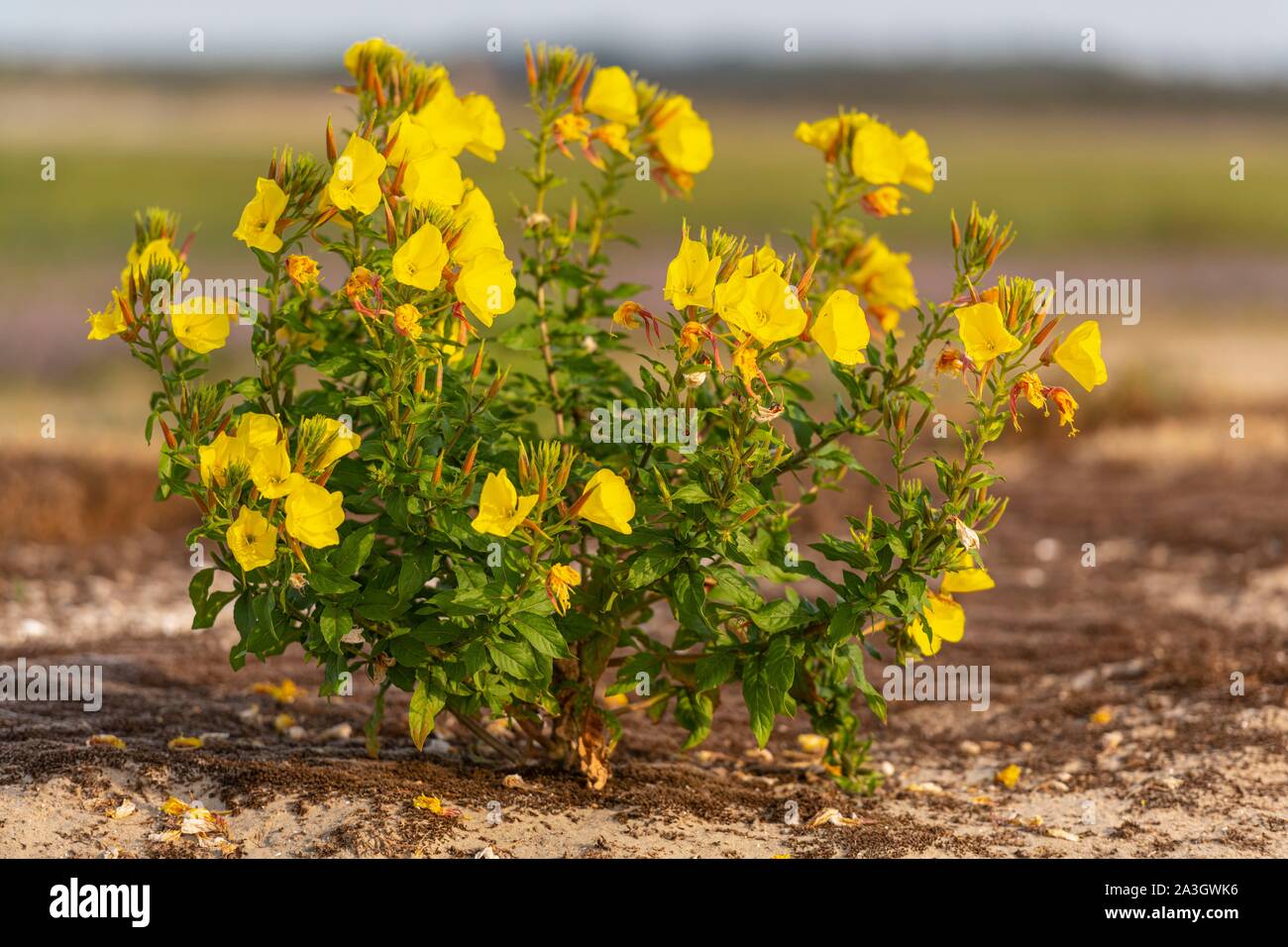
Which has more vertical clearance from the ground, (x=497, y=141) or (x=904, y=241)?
(x=904, y=241)

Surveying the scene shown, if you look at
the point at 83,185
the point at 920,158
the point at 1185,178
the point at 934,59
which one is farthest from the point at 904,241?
the point at 934,59

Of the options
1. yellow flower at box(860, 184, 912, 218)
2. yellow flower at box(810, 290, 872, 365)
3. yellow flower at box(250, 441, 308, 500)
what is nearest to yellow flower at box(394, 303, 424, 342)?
yellow flower at box(250, 441, 308, 500)

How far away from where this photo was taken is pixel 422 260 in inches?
109

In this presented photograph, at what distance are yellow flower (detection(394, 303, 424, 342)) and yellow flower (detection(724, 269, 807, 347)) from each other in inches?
25.0

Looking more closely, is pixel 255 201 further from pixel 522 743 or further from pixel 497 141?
pixel 522 743

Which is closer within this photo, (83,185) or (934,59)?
(83,185)

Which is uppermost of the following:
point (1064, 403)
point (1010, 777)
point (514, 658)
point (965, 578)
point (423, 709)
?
point (1064, 403)

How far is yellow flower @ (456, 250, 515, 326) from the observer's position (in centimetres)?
277

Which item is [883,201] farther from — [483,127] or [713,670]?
[713,670]

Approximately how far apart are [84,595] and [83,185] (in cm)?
3288

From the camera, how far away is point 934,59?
282 ft

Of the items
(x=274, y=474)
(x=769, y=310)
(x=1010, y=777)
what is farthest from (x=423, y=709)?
(x=1010, y=777)

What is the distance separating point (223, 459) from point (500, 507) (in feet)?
2.00

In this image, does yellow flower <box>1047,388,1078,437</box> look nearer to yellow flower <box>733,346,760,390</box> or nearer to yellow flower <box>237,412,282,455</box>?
yellow flower <box>733,346,760,390</box>
